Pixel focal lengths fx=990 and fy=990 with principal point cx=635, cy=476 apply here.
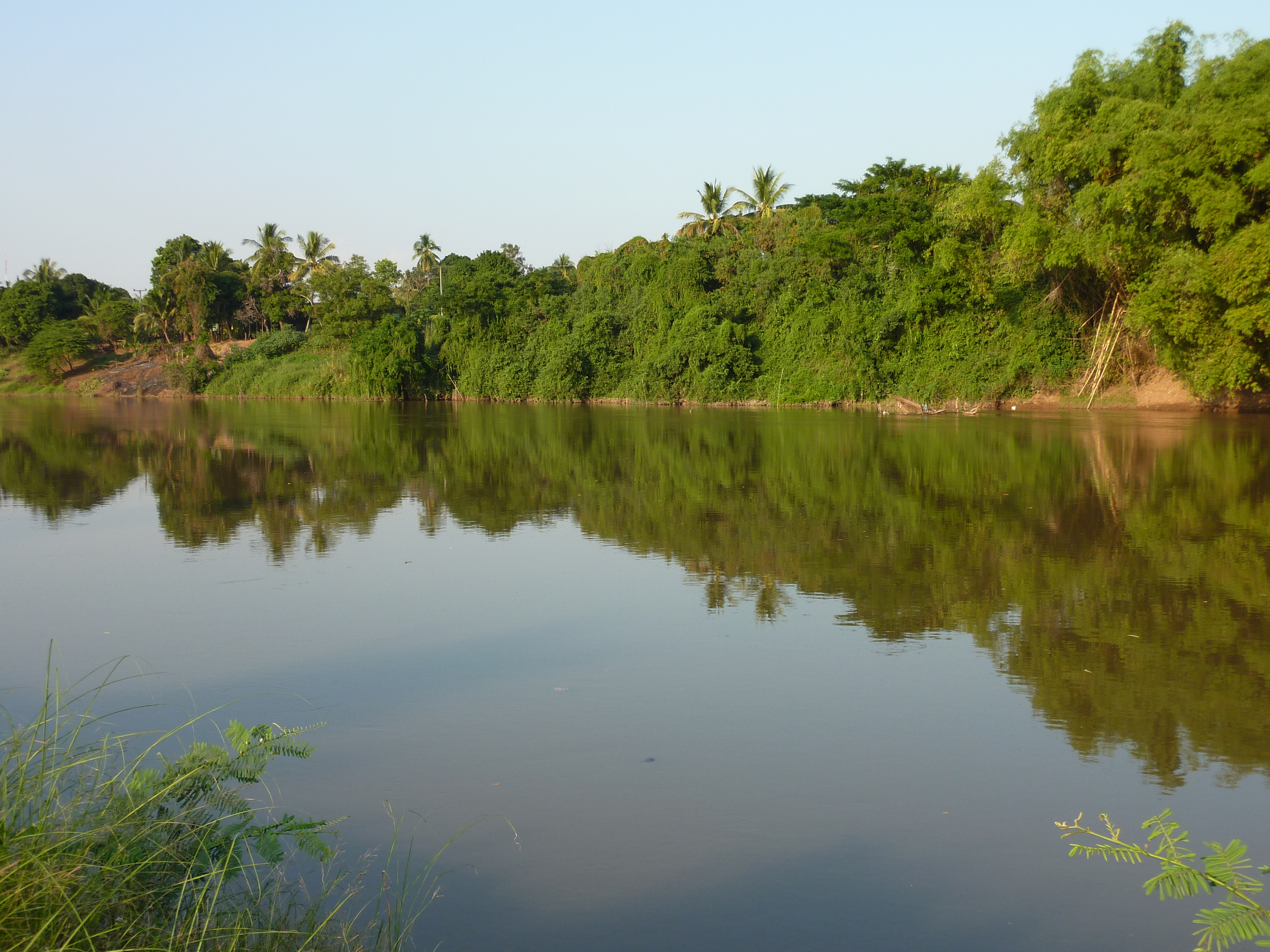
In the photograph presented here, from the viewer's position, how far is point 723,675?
569cm

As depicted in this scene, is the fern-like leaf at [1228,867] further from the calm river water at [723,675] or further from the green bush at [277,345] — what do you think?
the green bush at [277,345]

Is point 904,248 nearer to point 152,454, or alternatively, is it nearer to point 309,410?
point 309,410

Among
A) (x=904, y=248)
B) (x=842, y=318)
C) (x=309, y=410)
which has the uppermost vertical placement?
(x=904, y=248)

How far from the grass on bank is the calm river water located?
0.26 m

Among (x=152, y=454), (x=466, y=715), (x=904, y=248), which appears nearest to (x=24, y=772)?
(x=466, y=715)

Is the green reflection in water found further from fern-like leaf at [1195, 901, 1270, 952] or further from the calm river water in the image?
fern-like leaf at [1195, 901, 1270, 952]

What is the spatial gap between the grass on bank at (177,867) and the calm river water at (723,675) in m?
0.26

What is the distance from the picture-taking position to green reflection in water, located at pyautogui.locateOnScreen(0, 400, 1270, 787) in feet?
18.7

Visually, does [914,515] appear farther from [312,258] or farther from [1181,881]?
[312,258]

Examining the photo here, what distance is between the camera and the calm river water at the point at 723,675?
3455 millimetres

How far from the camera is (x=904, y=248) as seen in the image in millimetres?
38906

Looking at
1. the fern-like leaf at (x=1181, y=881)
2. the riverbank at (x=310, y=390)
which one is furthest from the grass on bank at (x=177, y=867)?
the riverbank at (x=310, y=390)

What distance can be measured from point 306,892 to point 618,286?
165ft

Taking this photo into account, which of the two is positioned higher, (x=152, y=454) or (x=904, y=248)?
(x=904, y=248)
